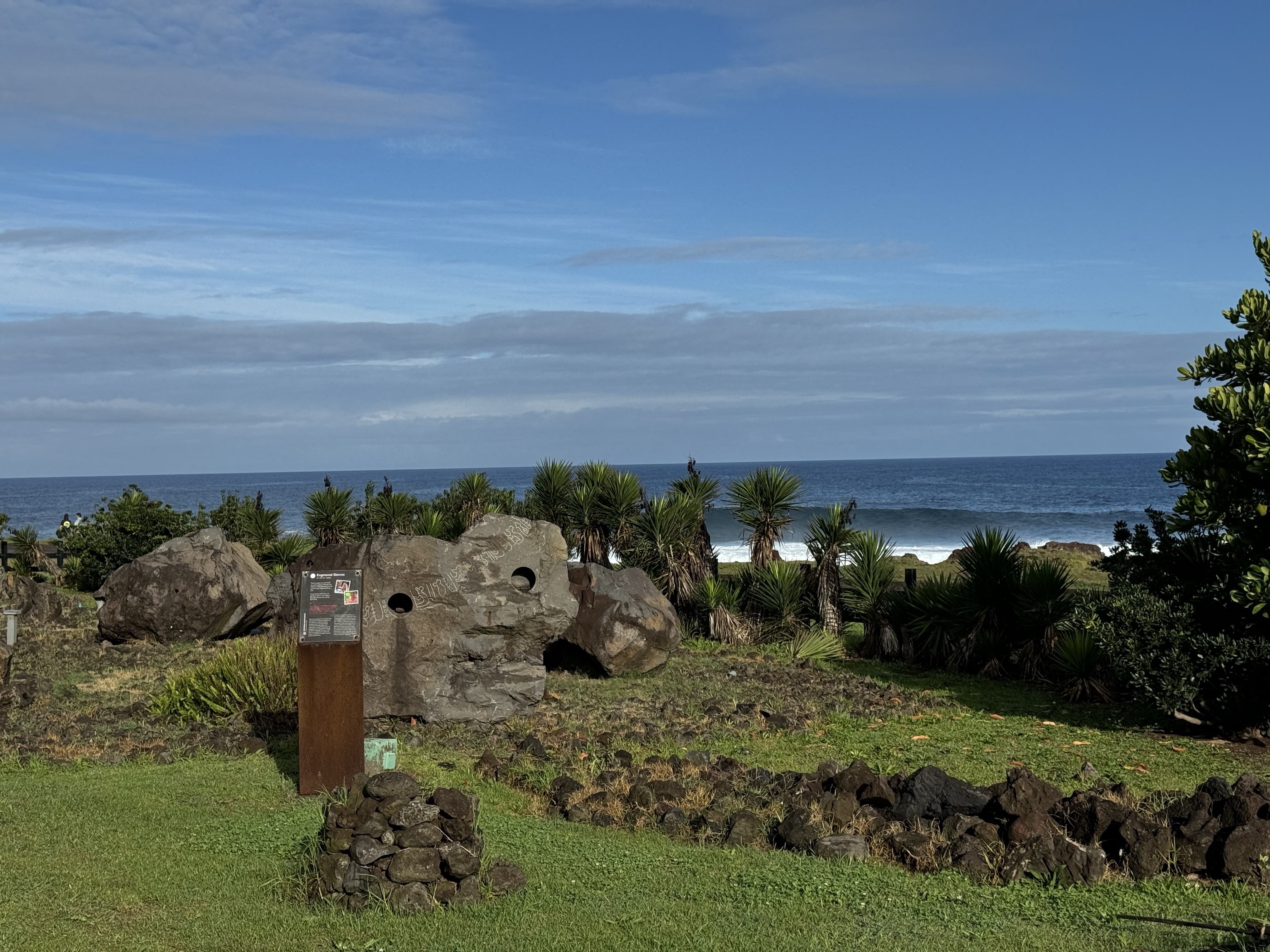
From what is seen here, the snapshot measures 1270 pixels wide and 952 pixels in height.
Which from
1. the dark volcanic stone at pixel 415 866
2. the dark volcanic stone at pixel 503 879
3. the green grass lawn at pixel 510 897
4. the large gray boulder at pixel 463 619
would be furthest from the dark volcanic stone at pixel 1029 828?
the large gray boulder at pixel 463 619

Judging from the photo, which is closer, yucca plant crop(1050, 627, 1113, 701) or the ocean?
yucca plant crop(1050, 627, 1113, 701)

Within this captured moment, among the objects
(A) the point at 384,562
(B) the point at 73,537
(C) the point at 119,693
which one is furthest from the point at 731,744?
(B) the point at 73,537

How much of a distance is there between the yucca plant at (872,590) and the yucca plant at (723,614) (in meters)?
1.79

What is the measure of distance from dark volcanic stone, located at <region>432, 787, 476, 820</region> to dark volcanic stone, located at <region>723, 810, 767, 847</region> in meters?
1.98

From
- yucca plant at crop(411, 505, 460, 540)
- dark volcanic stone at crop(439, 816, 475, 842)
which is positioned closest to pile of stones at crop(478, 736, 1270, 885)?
dark volcanic stone at crop(439, 816, 475, 842)

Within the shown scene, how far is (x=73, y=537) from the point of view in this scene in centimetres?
2856

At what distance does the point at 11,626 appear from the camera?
17.5 meters

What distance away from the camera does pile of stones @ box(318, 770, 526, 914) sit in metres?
6.88

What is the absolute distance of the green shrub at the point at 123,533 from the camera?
87.0ft

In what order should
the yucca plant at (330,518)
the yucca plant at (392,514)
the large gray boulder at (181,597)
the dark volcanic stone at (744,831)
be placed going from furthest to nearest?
the yucca plant at (330,518) < the yucca plant at (392,514) < the large gray boulder at (181,597) < the dark volcanic stone at (744,831)

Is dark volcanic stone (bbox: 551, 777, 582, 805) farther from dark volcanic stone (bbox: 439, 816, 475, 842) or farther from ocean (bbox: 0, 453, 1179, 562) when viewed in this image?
ocean (bbox: 0, 453, 1179, 562)

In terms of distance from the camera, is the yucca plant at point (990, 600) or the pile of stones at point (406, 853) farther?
the yucca plant at point (990, 600)

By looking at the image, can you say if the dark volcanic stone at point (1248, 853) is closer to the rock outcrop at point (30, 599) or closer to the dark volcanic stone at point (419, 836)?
the dark volcanic stone at point (419, 836)

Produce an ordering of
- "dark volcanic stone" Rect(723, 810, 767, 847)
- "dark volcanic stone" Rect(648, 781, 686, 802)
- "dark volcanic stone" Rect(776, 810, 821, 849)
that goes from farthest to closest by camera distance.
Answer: "dark volcanic stone" Rect(648, 781, 686, 802)
"dark volcanic stone" Rect(723, 810, 767, 847)
"dark volcanic stone" Rect(776, 810, 821, 849)
